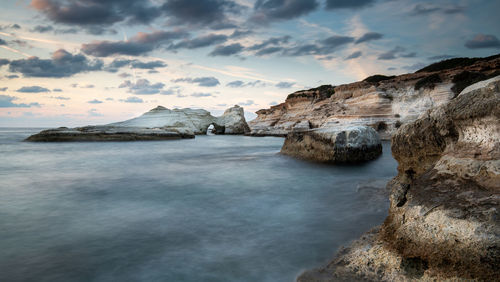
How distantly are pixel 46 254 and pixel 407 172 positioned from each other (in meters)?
4.48

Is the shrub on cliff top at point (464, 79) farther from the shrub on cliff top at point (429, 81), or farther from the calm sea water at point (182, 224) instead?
the calm sea water at point (182, 224)

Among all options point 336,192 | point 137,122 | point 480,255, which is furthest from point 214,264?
point 137,122

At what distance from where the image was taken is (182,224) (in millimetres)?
3750

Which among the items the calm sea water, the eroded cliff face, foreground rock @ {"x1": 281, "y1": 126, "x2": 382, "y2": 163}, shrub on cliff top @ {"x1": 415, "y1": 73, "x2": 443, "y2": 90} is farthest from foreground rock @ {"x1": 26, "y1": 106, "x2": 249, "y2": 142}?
shrub on cliff top @ {"x1": 415, "y1": 73, "x2": 443, "y2": 90}

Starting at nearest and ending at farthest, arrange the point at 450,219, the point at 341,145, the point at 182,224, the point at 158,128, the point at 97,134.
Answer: the point at 450,219
the point at 182,224
the point at 341,145
the point at 97,134
the point at 158,128

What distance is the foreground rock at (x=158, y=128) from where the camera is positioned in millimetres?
19562

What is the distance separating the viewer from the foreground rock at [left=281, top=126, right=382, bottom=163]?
7.98 meters

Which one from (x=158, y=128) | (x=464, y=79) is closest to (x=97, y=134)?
(x=158, y=128)

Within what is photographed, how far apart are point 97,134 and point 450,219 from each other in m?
21.9

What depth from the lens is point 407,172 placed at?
3918 millimetres

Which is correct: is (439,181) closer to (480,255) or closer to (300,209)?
(480,255)

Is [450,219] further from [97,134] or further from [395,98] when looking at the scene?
[97,134]

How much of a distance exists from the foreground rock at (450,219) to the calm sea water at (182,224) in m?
0.61

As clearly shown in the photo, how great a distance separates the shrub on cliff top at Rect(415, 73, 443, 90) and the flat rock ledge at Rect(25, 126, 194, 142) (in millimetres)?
18908
